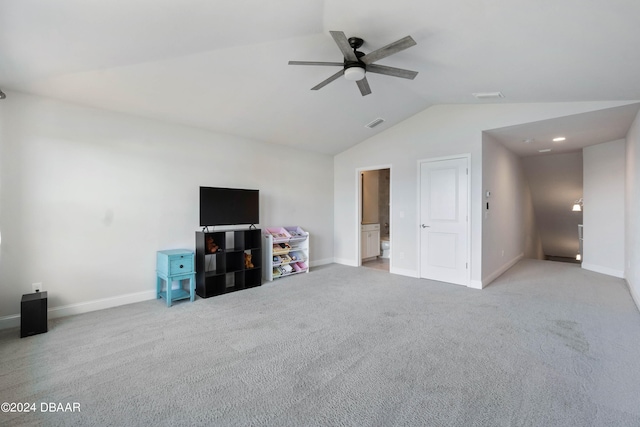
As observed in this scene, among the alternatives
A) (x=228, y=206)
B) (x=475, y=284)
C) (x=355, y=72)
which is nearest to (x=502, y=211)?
(x=475, y=284)

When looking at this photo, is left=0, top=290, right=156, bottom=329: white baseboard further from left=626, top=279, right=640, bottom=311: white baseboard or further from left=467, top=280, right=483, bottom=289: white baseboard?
left=626, top=279, right=640, bottom=311: white baseboard

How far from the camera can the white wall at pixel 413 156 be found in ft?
14.1

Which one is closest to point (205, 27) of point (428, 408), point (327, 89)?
point (327, 89)

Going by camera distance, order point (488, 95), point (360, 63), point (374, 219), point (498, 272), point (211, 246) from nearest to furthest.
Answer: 1. point (360, 63)
2. point (488, 95)
3. point (211, 246)
4. point (498, 272)
5. point (374, 219)

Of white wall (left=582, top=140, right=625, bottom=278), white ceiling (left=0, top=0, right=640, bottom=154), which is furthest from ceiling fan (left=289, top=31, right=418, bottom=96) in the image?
white wall (left=582, top=140, right=625, bottom=278)

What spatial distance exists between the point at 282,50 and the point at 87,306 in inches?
148

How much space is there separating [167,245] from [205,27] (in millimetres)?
2888

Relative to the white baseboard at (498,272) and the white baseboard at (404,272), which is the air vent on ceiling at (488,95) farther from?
the white baseboard at (404,272)

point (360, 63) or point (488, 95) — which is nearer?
point (360, 63)

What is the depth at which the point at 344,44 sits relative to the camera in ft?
7.91

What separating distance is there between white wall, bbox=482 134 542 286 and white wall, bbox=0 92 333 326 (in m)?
4.23

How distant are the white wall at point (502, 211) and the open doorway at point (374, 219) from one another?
2033 millimetres

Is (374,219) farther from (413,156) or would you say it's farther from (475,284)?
(475,284)

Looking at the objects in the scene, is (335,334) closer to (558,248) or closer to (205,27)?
(205,27)
